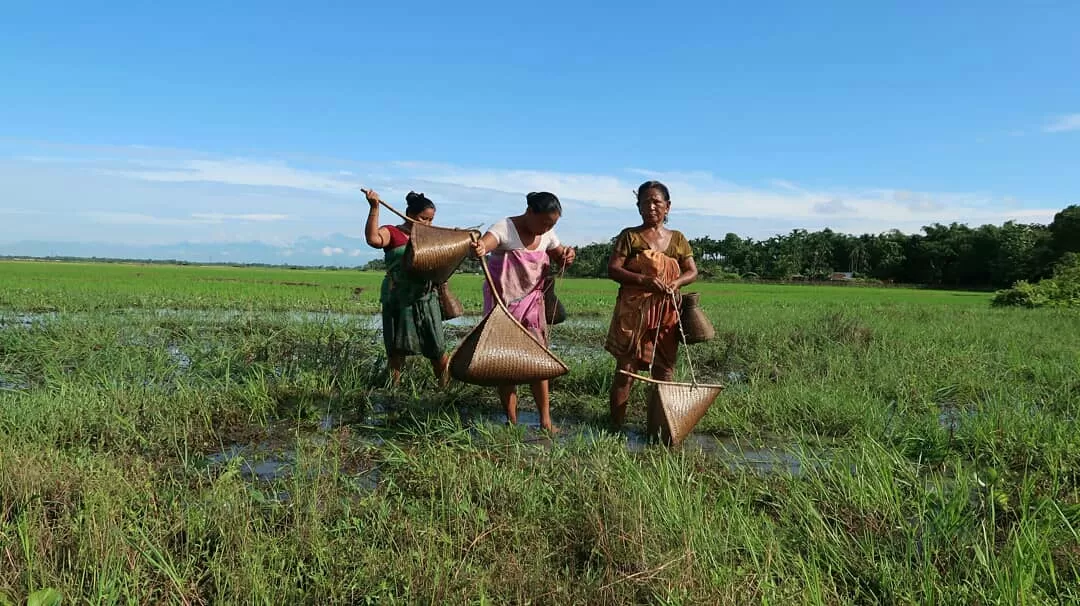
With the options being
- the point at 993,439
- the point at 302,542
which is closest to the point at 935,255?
the point at 993,439

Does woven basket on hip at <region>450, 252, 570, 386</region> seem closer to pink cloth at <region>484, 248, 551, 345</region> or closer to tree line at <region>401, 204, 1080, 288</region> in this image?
pink cloth at <region>484, 248, 551, 345</region>

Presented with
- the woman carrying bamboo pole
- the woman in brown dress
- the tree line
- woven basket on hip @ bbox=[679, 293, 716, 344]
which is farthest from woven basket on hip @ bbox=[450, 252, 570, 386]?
the tree line

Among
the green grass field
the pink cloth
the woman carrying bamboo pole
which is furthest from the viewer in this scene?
the woman carrying bamboo pole

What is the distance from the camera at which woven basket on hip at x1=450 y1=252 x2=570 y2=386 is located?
270 centimetres

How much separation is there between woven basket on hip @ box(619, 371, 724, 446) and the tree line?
19.9 m

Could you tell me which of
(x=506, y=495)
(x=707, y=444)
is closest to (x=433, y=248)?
(x=506, y=495)

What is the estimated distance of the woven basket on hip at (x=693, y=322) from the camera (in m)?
3.16

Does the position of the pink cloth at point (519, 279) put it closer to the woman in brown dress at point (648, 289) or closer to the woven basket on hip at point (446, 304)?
the woman in brown dress at point (648, 289)

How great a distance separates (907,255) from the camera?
44.2 metres

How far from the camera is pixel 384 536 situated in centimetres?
175

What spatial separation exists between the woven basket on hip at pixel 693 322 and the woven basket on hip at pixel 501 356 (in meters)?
0.81

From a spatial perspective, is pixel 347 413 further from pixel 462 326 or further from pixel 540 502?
pixel 462 326

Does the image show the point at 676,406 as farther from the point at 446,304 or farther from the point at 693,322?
the point at 446,304

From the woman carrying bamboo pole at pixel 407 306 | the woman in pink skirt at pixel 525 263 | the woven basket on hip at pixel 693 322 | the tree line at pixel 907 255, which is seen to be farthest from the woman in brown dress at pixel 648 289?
the tree line at pixel 907 255
